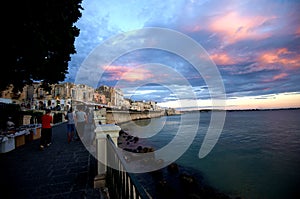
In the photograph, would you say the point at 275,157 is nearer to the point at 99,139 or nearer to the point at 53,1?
the point at 99,139

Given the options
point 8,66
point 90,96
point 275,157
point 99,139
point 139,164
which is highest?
point 90,96

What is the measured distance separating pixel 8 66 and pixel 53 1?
9.50 feet

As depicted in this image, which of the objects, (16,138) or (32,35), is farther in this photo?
(16,138)

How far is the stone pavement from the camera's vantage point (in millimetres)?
3219

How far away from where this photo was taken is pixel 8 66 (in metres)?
5.16

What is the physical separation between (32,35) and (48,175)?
150 inches

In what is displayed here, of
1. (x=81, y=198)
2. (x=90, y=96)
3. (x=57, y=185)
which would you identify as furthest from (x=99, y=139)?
(x=90, y=96)

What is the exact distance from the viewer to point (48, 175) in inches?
160

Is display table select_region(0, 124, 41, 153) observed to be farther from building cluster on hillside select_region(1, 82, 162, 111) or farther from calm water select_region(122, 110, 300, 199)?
building cluster on hillside select_region(1, 82, 162, 111)

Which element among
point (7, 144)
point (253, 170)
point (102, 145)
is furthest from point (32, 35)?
point (253, 170)

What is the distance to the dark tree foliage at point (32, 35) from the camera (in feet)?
12.3

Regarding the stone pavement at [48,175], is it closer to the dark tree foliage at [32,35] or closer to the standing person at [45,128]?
the standing person at [45,128]

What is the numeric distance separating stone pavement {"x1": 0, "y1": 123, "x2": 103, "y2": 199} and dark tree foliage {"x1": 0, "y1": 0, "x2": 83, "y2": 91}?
3248 millimetres

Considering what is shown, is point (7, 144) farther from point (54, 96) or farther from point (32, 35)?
point (54, 96)
